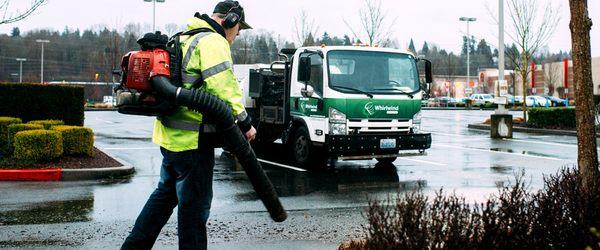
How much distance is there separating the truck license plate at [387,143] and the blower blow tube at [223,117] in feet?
23.7

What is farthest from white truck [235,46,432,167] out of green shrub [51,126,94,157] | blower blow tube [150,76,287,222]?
blower blow tube [150,76,287,222]

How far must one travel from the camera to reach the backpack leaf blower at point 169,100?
14.5 feet

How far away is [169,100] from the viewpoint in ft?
14.6

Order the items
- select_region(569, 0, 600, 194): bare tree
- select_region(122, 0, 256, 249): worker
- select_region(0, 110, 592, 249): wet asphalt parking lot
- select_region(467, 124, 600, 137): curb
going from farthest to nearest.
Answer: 1. select_region(467, 124, 600, 137): curb
2. select_region(0, 110, 592, 249): wet asphalt parking lot
3. select_region(569, 0, 600, 194): bare tree
4. select_region(122, 0, 256, 249): worker

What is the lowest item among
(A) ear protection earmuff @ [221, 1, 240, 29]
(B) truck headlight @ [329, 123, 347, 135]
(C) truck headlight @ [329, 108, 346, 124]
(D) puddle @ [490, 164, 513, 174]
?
(D) puddle @ [490, 164, 513, 174]

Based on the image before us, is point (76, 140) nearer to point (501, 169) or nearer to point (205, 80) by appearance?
point (501, 169)

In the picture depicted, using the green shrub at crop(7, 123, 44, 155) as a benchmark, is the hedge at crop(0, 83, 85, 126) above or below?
above

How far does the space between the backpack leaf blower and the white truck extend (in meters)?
6.81

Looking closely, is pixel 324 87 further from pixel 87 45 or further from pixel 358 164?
pixel 87 45

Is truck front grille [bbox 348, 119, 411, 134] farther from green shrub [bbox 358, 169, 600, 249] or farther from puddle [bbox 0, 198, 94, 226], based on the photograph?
green shrub [bbox 358, 169, 600, 249]

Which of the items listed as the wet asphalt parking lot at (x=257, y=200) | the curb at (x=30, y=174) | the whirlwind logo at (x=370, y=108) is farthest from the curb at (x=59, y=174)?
the whirlwind logo at (x=370, y=108)

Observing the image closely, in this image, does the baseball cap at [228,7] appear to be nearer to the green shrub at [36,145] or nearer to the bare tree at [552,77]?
the green shrub at [36,145]

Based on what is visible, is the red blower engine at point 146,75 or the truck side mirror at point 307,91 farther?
the truck side mirror at point 307,91

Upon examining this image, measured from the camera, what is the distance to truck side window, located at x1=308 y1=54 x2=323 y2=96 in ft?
39.0
